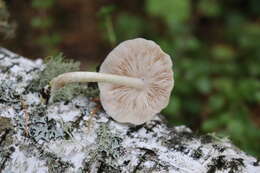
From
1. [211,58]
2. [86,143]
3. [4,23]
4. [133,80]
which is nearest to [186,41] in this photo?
[211,58]

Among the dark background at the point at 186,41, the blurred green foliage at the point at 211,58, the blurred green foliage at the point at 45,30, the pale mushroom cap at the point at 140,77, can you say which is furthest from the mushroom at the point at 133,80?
the blurred green foliage at the point at 45,30

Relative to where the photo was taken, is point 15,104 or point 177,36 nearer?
point 15,104

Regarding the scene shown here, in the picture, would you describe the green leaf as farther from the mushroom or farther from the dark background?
the mushroom

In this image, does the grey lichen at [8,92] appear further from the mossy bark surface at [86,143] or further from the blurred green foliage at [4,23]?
the blurred green foliage at [4,23]

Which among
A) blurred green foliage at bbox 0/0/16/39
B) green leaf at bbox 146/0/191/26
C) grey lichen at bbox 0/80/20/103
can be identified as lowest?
grey lichen at bbox 0/80/20/103

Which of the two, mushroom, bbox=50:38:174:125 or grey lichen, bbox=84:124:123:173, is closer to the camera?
grey lichen, bbox=84:124:123:173

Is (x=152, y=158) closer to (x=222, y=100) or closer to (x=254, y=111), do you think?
(x=222, y=100)

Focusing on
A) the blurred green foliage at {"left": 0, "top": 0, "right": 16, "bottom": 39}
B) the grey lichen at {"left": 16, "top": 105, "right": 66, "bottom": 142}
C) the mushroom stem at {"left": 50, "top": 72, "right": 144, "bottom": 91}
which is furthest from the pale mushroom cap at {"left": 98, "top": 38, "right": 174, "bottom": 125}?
the blurred green foliage at {"left": 0, "top": 0, "right": 16, "bottom": 39}

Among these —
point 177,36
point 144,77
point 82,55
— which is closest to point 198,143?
point 144,77
